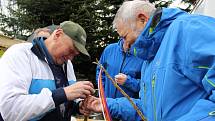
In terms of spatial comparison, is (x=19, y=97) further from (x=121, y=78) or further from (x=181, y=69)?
(x=121, y=78)

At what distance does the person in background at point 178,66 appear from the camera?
1765mm

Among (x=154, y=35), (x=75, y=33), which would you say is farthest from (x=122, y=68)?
(x=154, y=35)

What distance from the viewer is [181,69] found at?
190 cm

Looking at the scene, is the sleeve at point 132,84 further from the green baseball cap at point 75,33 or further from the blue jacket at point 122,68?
the green baseball cap at point 75,33

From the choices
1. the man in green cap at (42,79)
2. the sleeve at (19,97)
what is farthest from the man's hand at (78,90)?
the sleeve at (19,97)

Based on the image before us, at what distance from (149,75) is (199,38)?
1.74ft

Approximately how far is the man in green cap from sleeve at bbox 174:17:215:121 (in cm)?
130

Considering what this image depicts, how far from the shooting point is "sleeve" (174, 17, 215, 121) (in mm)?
1724

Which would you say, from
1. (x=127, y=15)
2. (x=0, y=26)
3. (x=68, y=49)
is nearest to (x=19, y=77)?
(x=68, y=49)

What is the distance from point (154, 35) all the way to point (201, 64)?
472mm

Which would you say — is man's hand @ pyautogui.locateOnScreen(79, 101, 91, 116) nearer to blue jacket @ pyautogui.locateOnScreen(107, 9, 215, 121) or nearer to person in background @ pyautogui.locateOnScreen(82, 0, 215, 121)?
person in background @ pyautogui.locateOnScreen(82, 0, 215, 121)

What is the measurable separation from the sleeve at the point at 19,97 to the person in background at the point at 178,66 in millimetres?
835

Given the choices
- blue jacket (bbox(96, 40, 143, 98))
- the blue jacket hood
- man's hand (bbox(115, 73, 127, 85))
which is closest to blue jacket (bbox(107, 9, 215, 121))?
the blue jacket hood

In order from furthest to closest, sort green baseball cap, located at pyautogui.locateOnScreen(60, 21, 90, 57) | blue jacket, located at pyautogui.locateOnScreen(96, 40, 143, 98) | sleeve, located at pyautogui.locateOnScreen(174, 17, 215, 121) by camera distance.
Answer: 1. blue jacket, located at pyautogui.locateOnScreen(96, 40, 143, 98)
2. green baseball cap, located at pyautogui.locateOnScreen(60, 21, 90, 57)
3. sleeve, located at pyautogui.locateOnScreen(174, 17, 215, 121)
